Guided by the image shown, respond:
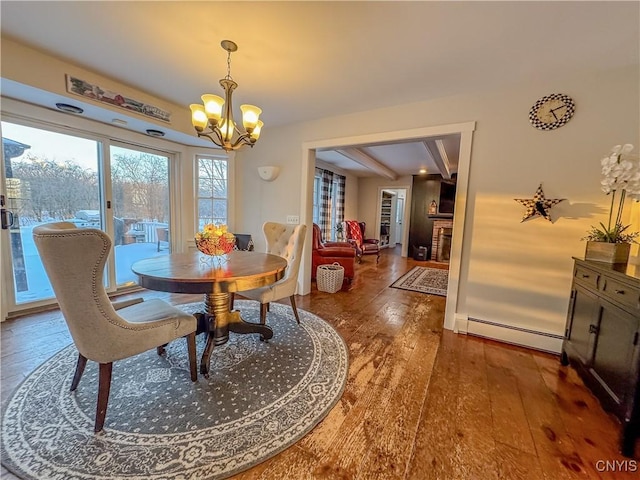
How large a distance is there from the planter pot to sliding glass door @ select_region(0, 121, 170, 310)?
15.4ft

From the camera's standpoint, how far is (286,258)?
2783mm

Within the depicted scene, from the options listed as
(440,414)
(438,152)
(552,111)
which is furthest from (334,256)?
(552,111)

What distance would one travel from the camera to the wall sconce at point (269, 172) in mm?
3645

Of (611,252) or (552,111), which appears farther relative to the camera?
(552,111)

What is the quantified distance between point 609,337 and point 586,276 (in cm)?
47

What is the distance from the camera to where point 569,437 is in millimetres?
1395

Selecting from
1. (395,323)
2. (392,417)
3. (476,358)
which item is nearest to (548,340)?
(476,358)

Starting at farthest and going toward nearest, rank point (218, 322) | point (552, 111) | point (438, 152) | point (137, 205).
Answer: point (438, 152), point (137, 205), point (552, 111), point (218, 322)

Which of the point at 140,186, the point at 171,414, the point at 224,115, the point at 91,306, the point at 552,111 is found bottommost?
the point at 171,414

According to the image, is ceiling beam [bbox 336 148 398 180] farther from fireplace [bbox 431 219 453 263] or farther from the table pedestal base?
the table pedestal base

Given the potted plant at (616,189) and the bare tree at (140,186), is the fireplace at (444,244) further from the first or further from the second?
the bare tree at (140,186)

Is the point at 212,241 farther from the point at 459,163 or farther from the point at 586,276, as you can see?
the point at 586,276

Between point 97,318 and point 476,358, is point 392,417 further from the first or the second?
point 97,318

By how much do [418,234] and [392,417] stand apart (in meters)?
6.04
